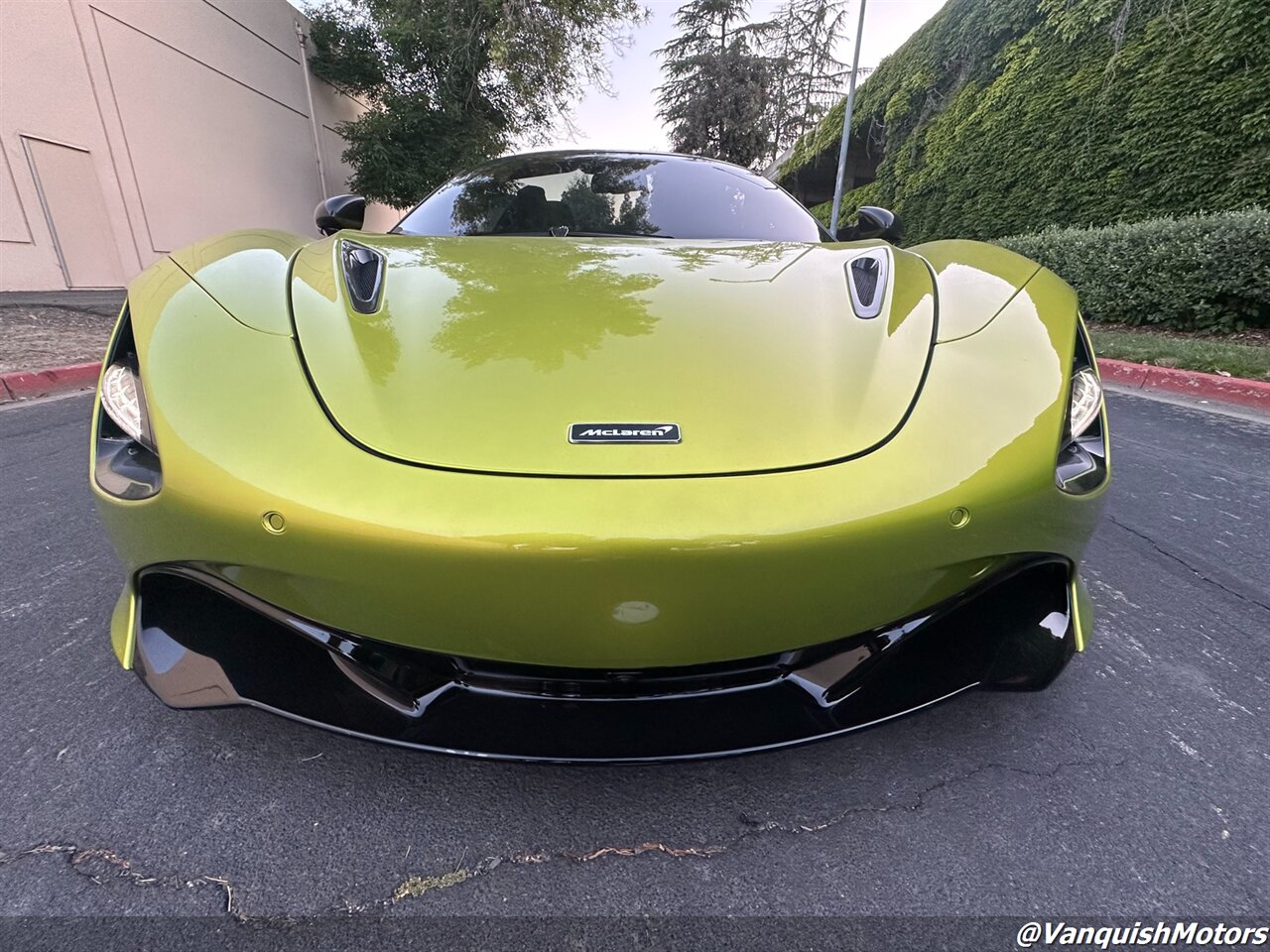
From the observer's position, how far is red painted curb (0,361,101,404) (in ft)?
12.4

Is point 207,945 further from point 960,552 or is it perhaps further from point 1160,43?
point 1160,43

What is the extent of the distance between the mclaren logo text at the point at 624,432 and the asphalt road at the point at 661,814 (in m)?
0.57

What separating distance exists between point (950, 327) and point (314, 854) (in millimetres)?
1337

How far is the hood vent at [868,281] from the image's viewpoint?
119cm

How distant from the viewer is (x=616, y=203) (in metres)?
2.00

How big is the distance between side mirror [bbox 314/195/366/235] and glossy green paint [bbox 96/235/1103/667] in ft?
4.27

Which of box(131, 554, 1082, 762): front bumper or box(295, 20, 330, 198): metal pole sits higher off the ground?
box(295, 20, 330, 198): metal pole

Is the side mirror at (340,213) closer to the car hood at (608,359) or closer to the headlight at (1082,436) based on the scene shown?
the car hood at (608,359)

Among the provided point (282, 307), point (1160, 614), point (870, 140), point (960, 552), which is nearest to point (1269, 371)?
point (1160, 614)

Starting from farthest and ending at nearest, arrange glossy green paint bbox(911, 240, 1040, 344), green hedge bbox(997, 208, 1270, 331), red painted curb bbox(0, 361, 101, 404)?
green hedge bbox(997, 208, 1270, 331), red painted curb bbox(0, 361, 101, 404), glossy green paint bbox(911, 240, 1040, 344)

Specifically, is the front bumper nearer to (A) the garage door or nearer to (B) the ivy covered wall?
(B) the ivy covered wall

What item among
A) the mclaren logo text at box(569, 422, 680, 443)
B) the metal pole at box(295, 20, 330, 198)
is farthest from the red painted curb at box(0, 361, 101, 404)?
the metal pole at box(295, 20, 330, 198)

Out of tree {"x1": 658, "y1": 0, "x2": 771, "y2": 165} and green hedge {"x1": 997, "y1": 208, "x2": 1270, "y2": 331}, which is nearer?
green hedge {"x1": 997, "y1": 208, "x2": 1270, "y2": 331}

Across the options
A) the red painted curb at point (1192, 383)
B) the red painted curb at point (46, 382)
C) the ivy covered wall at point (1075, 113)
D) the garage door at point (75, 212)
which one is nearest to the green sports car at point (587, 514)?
the red painted curb at point (1192, 383)
